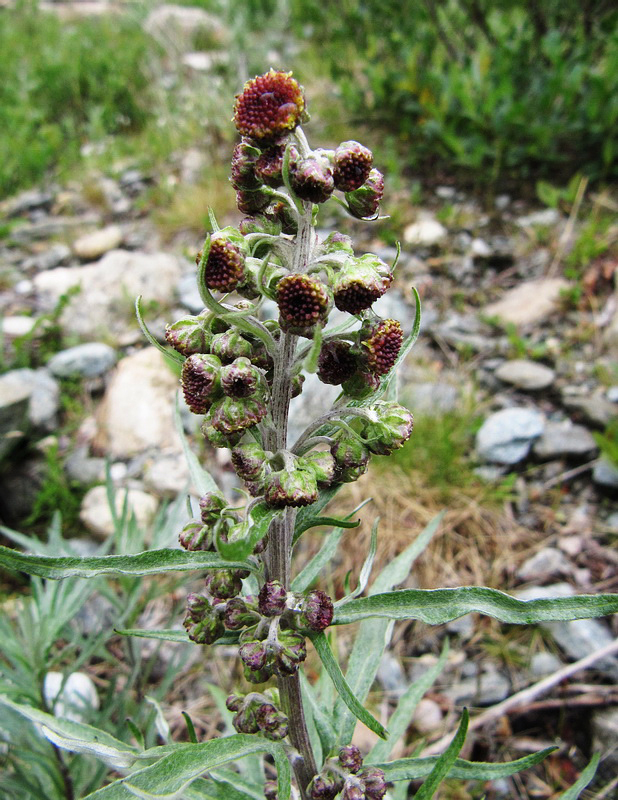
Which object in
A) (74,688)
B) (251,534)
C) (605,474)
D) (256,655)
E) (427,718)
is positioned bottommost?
(427,718)

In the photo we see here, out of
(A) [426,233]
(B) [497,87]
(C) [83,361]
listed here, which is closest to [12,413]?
(C) [83,361]

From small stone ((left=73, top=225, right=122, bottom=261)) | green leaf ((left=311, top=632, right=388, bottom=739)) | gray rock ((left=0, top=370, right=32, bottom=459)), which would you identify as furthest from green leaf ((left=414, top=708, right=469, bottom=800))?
small stone ((left=73, top=225, right=122, bottom=261))

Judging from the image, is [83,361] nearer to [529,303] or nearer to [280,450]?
Answer: [529,303]

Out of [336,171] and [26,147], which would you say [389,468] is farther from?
[26,147]

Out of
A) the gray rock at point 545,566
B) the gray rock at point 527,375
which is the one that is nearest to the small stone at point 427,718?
the gray rock at point 545,566

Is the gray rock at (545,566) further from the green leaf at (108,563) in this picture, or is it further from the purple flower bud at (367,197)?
the purple flower bud at (367,197)

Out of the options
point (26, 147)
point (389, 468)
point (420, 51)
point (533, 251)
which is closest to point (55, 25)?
point (26, 147)

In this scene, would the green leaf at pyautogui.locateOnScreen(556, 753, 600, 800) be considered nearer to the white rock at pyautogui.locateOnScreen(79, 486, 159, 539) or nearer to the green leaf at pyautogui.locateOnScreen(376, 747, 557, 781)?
the green leaf at pyautogui.locateOnScreen(376, 747, 557, 781)
